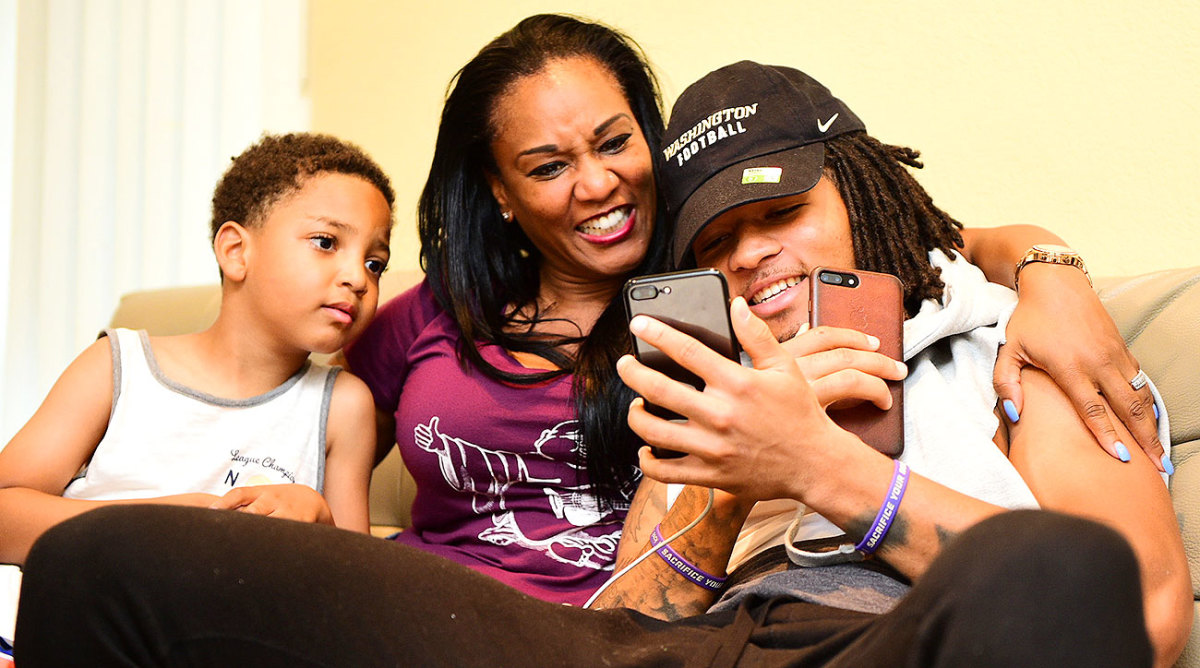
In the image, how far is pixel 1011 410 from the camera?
2.90 feet

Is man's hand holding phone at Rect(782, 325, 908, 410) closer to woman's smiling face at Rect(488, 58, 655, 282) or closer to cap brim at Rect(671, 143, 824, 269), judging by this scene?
cap brim at Rect(671, 143, 824, 269)

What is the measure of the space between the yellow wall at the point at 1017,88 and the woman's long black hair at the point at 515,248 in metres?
0.28

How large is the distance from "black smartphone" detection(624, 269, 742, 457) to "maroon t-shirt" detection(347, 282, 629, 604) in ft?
1.53

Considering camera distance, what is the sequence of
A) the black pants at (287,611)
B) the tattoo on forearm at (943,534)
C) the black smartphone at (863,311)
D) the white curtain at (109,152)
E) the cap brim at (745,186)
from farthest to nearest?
the white curtain at (109,152) → the cap brim at (745,186) → the black smartphone at (863,311) → the tattoo on forearm at (943,534) → the black pants at (287,611)

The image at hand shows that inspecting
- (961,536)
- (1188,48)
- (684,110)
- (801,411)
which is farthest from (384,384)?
(1188,48)

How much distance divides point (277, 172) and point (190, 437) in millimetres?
375

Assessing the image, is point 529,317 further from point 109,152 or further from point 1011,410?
point 109,152

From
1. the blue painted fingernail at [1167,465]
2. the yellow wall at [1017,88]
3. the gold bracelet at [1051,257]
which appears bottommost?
the blue painted fingernail at [1167,465]

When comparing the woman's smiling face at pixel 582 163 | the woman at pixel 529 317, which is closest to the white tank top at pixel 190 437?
the woman at pixel 529 317

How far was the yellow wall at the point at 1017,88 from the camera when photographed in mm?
1320

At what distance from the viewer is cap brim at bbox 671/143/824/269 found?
3.23 ft

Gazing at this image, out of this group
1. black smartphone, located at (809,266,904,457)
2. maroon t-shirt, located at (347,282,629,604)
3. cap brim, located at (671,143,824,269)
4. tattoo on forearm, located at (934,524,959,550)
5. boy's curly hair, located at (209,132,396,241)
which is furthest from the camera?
boy's curly hair, located at (209,132,396,241)

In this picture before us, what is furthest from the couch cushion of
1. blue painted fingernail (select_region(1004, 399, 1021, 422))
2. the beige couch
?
blue painted fingernail (select_region(1004, 399, 1021, 422))

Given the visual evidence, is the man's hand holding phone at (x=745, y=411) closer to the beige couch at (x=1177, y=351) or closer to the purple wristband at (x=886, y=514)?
the purple wristband at (x=886, y=514)
